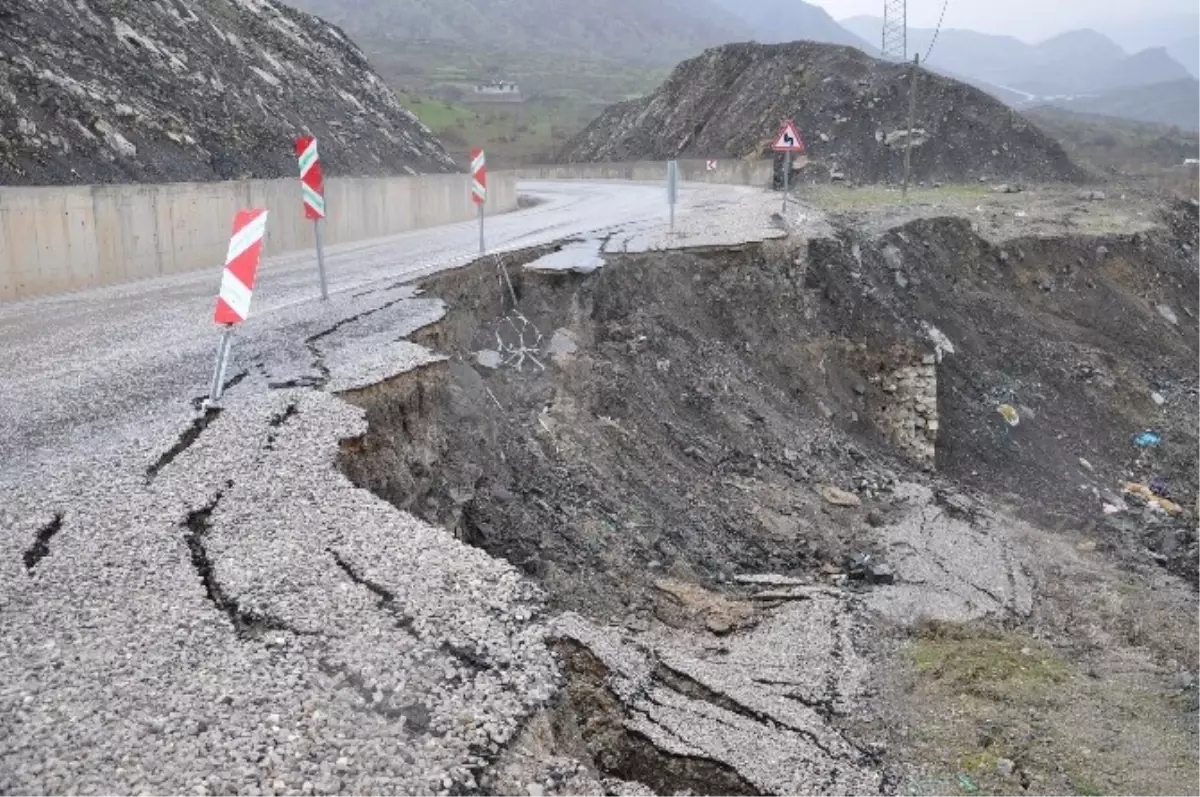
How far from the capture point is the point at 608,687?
4.38m

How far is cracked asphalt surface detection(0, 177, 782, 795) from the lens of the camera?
3.29 m

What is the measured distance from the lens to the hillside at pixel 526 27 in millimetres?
157500

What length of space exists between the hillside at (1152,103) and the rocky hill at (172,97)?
150 metres

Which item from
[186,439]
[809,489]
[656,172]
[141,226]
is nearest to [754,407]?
[809,489]

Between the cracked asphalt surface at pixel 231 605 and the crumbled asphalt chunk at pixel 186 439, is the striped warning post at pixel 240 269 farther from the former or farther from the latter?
the crumbled asphalt chunk at pixel 186 439

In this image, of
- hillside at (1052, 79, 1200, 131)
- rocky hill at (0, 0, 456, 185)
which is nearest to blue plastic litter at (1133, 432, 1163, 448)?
rocky hill at (0, 0, 456, 185)

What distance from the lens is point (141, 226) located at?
13.6m

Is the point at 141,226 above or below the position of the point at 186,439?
above

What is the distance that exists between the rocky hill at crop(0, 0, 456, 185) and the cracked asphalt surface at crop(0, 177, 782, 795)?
848 cm

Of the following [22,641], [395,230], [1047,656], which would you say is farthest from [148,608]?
[395,230]

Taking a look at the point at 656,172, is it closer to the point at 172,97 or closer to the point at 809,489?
the point at 172,97

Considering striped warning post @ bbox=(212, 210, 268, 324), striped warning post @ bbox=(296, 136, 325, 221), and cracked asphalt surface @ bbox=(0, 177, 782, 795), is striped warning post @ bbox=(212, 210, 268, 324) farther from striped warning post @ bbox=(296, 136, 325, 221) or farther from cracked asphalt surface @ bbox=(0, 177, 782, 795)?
striped warning post @ bbox=(296, 136, 325, 221)

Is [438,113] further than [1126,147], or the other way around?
[438,113]

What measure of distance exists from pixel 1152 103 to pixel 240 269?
187m
